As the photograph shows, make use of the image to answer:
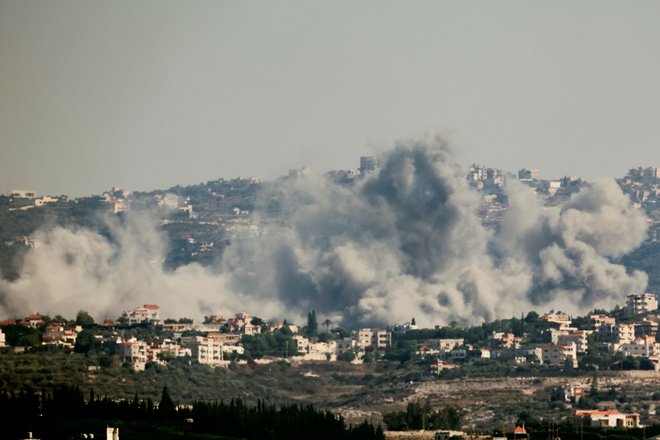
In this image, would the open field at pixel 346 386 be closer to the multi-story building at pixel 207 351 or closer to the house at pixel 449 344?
the multi-story building at pixel 207 351

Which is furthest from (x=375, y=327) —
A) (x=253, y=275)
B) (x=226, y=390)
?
(x=226, y=390)

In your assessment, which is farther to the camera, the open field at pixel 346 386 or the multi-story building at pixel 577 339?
the multi-story building at pixel 577 339

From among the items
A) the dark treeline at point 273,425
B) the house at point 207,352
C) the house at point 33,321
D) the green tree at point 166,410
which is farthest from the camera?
the house at point 33,321

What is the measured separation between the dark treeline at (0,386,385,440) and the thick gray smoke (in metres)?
60.7

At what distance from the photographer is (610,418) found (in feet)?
323

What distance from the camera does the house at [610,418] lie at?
97000 mm

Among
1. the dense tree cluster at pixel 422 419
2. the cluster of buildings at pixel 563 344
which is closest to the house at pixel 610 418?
the dense tree cluster at pixel 422 419

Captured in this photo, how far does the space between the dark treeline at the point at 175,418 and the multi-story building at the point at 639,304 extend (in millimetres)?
63069

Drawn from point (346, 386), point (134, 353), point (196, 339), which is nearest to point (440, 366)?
point (346, 386)

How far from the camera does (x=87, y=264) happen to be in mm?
163625

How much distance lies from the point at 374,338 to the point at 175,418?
58210 millimetres

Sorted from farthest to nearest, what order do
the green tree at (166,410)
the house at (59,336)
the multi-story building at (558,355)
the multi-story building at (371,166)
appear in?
the multi-story building at (371,166) → the multi-story building at (558,355) → the house at (59,336) → the green tree at (166,410)

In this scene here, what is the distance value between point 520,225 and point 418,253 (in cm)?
1481

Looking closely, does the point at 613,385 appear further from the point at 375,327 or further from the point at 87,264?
the point at 87,264
